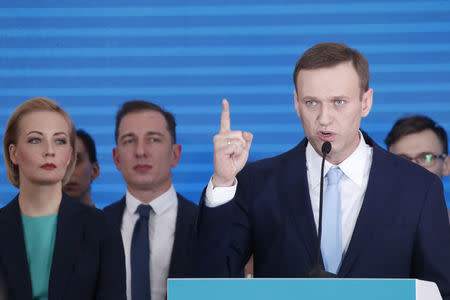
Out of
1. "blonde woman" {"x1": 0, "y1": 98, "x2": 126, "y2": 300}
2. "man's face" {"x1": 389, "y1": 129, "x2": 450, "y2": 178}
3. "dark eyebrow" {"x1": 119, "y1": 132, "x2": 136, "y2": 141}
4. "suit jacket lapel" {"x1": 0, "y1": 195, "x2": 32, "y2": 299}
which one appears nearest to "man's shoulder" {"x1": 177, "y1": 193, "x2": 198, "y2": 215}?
"dark eyebrow" {"x1": 119, "y1": 132, "x2": 136, "y2": 141}

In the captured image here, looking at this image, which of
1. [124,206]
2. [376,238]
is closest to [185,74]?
[124,206]

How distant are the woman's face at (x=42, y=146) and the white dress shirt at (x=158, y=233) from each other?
0.41m

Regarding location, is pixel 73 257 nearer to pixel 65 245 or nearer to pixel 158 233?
pixel 65 245

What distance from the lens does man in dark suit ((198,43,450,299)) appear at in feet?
5.87

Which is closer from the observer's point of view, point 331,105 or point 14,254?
point 331,105

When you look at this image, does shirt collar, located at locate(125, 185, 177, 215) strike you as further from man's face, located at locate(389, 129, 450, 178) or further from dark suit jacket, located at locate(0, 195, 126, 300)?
man's face, located at locate(389, 129, 450, 178)

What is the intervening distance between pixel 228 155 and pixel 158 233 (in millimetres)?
1039

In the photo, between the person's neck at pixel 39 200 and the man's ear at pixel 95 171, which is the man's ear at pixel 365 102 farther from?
the man's ear at pixel 95 171

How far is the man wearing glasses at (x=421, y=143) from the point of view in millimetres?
2902

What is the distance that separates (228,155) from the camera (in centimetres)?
175

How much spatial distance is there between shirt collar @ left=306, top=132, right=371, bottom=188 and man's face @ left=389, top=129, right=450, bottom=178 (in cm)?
94

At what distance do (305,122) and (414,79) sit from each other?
1.53m

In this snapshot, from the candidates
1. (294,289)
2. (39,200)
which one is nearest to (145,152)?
(39,200)

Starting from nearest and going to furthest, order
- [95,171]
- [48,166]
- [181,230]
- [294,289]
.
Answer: [294,289]
[48,166]
[181,230]
[95,171]
